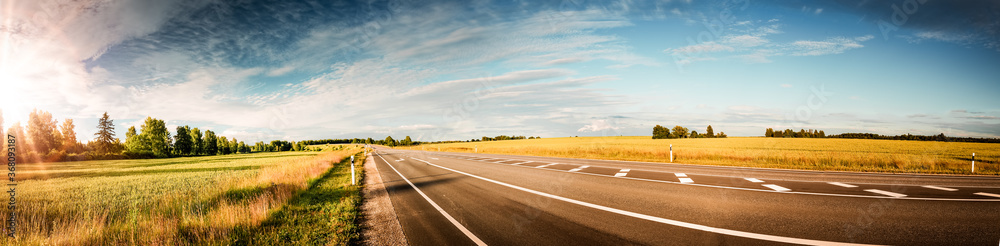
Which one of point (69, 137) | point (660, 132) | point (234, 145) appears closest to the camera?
point (69, 137)

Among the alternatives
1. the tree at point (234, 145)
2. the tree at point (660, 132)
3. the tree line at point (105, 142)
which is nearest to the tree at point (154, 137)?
the tree line at point (105, 142)

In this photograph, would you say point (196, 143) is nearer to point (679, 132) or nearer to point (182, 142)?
point (182, 142)

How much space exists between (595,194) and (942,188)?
8521mm

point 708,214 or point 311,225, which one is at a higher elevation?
point 708,214

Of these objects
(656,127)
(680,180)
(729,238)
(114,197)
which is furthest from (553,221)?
(656,127)

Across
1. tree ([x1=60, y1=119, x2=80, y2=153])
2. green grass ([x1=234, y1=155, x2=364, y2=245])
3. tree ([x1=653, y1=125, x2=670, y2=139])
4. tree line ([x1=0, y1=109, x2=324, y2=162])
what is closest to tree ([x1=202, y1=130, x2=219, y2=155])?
tree line ([x1=0, y1=109, x2=324, y2=162])

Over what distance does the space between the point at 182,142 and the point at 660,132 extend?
118541 mm

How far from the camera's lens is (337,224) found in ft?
18.9

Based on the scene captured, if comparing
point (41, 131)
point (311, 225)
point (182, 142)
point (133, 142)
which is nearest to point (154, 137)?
point (133, 142)

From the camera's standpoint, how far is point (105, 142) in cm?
6819

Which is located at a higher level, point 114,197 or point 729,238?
point 729,238

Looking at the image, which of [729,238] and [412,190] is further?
[412,190]

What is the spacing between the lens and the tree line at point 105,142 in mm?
48794

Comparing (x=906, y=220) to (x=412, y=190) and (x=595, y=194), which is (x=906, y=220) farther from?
(x=412, y=190)
